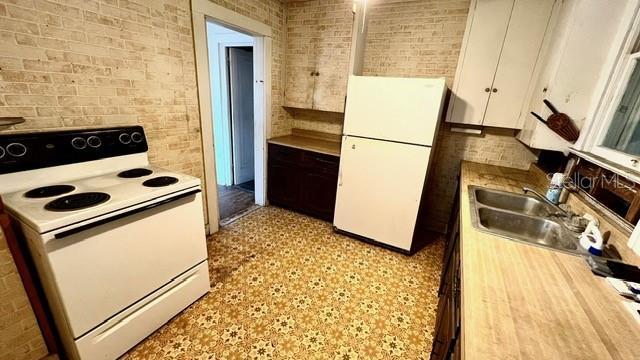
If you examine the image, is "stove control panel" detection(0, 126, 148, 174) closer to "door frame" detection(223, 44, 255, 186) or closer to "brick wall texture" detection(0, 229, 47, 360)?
"brick wall texture" detection(0, 229, 47, 360)

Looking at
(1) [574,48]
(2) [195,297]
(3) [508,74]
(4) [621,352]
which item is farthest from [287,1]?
(4) [621,352]

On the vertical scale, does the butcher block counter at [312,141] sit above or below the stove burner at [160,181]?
above

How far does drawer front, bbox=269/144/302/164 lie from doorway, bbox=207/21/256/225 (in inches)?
31.4

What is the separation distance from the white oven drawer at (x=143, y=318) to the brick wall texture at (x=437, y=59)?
8.69ft

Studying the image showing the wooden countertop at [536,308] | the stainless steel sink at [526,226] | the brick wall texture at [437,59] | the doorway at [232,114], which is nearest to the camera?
the wooden countertop at [536,308]

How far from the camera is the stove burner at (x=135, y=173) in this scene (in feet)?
5.43

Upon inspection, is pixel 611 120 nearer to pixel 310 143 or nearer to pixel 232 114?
pixel 310 143

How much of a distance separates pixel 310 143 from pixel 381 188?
1.18 m

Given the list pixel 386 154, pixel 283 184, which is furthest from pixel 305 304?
pixel 283 184

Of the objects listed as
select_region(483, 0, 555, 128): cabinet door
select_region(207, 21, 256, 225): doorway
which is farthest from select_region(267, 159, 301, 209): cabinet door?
select_region(483, 0, 555, 128): cabinet door

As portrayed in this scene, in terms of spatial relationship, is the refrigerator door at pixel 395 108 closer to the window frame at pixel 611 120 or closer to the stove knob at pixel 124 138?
the window frame at pixel 611 120

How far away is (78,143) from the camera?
1.51m

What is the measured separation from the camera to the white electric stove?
1132mm

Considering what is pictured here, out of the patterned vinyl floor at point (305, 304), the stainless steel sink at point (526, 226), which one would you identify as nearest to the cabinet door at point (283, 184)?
the patterned vinyl floor at point (305, 304)
